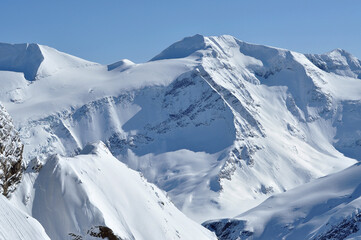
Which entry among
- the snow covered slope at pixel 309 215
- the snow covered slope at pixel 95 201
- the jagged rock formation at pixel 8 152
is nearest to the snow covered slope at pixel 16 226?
the jagged rock formation at pixel 8 152

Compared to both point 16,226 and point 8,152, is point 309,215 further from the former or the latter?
point 16,226

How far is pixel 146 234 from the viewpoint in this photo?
83562mm

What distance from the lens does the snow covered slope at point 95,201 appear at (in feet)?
245

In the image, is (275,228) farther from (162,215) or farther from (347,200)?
(162,215)

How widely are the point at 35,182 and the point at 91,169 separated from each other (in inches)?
424

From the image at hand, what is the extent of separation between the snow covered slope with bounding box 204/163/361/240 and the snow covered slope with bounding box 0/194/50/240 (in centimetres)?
10972

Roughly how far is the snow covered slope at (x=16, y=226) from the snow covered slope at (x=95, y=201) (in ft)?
90.0

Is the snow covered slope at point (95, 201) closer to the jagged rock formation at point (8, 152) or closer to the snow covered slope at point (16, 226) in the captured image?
the jagged rock formation at point (8, 152)

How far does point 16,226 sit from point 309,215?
136 m

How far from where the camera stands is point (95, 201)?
79.3 meters

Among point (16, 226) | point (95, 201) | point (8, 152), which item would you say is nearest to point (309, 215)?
point (95, 201)

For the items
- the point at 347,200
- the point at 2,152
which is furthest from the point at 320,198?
the point at 2,152

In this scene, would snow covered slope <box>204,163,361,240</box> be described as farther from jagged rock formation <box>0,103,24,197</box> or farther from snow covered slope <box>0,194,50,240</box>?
snow covered slope <box>0,194,50,240</box>

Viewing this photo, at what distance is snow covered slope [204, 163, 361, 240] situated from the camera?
498ft
